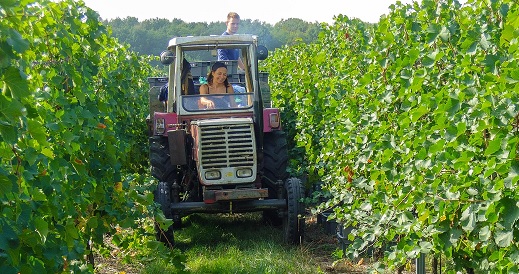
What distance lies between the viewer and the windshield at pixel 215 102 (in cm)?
718

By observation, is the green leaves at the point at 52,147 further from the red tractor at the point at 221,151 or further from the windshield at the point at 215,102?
the windshield at the point at 215,102

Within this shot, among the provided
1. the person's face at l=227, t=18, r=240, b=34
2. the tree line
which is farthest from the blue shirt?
the tree line

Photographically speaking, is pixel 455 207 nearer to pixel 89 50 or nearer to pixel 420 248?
pixel 420 248

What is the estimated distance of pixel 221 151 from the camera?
6879 mm

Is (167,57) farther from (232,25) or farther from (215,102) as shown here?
(232,25)

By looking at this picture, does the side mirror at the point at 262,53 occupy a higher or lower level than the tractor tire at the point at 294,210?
higher

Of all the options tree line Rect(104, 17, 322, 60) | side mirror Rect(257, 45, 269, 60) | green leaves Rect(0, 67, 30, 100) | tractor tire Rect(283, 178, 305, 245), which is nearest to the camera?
green leaves Rect(0, 67, 30, 100)

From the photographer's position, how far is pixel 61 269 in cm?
317

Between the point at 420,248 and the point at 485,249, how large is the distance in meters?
0.54

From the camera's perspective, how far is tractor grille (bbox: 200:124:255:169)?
6852 mm

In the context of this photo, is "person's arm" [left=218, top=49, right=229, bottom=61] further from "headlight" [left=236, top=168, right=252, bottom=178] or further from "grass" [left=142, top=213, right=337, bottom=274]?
"headlight" [left=236, top=168, right=252, bottom=178]

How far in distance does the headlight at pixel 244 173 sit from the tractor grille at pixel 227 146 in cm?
4

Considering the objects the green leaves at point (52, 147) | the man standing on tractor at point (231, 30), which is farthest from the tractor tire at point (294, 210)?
the man standing on tractor at point (231, 30)

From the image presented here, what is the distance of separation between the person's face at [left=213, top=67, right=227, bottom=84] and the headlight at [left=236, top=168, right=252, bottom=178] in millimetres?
919
